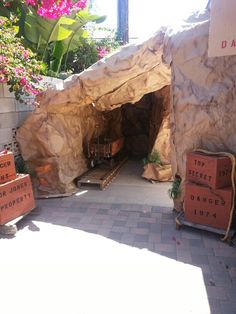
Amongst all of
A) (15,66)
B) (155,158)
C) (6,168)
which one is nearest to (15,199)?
(6,168)

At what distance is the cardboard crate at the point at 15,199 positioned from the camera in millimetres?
4180

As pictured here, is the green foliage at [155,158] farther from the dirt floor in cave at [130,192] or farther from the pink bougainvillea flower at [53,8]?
the pink bougainvillea flower at [53,8]

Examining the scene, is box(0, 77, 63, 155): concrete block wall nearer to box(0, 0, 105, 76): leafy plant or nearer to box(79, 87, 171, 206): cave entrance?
box(0, 0, 105, 76): leafy plant

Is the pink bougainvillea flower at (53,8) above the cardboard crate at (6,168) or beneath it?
above

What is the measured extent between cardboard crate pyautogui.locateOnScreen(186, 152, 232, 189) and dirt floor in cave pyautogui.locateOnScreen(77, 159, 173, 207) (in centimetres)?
138

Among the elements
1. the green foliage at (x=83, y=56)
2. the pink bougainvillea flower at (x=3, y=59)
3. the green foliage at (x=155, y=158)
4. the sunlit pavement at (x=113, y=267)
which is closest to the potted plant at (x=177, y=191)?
the sunlit pavement at (x=113, y=267)

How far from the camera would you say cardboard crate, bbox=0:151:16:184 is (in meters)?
4.26

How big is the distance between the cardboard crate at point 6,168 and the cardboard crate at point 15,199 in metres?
0.07

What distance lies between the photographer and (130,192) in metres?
6.14

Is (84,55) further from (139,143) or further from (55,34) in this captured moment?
(139,143)

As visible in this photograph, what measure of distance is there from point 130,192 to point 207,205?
2.27m

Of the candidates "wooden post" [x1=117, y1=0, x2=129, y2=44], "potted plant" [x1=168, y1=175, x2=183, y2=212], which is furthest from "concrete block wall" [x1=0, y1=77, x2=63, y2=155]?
"wooden post" [x1=117, y1=0, x2=129, y2=44]

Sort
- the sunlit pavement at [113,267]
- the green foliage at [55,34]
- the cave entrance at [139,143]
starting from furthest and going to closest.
Result: the green foliage at [55,34], the cave entrance at [139,143], the sunlit pavement at [113,267]

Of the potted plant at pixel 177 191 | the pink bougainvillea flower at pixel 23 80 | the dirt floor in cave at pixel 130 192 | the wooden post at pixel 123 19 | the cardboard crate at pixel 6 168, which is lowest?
the dirt floor in cave at pixel 130 192
